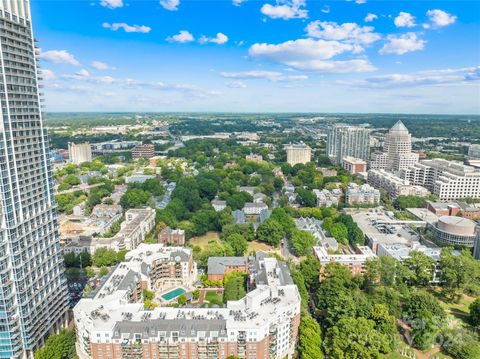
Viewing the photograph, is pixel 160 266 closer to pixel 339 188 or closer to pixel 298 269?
pixel 298 269

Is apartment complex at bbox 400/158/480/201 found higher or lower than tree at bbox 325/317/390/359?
higher

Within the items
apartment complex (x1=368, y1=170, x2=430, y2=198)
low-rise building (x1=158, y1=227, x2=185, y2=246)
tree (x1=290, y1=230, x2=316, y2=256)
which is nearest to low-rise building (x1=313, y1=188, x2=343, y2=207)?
apartment complex (x1=368, y1=170, x2=430, y2=198)

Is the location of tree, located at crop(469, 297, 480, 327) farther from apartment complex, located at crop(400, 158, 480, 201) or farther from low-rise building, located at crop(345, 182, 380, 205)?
apartment complex, located at crop(400, 158, 480, 201)

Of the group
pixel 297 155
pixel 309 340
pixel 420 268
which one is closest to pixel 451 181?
pixel 420 268

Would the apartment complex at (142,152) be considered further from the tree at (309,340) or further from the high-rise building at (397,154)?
the tree at (309,340)

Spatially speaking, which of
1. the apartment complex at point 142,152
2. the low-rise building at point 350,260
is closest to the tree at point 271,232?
the low-rise building at point 350,260

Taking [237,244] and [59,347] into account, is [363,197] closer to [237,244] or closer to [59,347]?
[237,244]
